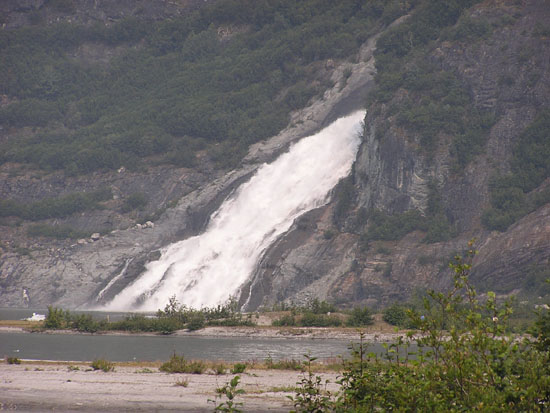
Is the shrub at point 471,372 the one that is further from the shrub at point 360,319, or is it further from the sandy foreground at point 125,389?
the shrub at point 360,319

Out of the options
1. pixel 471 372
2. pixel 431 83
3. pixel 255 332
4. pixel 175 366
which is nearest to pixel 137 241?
pixel 431 83

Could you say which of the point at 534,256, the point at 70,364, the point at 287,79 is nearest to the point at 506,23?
the point at 534,256

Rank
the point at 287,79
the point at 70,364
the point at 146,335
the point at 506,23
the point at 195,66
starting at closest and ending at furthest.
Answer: the point at 70,364, the point at 146,335, the point at 506,23, the point at 287,79, the point at 195,66

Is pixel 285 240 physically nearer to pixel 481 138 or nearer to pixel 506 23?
pixel 481 138

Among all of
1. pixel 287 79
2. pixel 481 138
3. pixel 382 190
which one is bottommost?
pixel 382 190

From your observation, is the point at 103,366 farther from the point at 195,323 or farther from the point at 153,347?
the point at 195,323

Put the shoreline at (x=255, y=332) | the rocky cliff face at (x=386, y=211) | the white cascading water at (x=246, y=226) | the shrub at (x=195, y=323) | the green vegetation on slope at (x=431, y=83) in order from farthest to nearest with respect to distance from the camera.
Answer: the white cascading water at (x=246, y=226) → the green vegetation on slope at (x=431, y=83) → the rocky cliff face at (x=386, y=211) → the shrub at (x=195, y=323) → the shoreline at (x=255, y=332)

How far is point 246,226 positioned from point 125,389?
5830 centimetres

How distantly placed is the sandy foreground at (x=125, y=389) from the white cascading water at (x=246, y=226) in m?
44.1

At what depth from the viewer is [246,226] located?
265ft

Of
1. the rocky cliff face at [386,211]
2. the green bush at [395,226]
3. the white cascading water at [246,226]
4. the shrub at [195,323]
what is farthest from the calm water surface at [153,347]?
the white cascading water at [246,226]

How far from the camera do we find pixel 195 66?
130 m

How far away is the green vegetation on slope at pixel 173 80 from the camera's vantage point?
108 metres

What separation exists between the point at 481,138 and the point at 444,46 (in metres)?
14.7
